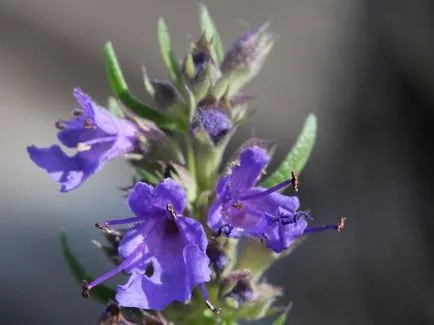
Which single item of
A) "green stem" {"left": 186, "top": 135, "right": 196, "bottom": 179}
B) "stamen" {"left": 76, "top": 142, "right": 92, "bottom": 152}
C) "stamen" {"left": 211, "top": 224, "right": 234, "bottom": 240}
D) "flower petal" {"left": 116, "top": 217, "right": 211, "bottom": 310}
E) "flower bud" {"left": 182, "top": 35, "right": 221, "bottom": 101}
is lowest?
"flower petal" {"left": 116, "top": 217, "right": 211, "bottom": 310}

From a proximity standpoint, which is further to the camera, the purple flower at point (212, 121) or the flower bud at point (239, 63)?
the flower bud at point (239, 63)

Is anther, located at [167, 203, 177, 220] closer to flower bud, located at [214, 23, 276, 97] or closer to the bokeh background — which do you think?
flower bud, located at [214, 23, 276, 97]

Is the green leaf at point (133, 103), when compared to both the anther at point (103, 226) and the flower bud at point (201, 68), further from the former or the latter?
the anther at point (103, 226)

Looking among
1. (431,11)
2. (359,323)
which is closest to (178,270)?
(359,323)

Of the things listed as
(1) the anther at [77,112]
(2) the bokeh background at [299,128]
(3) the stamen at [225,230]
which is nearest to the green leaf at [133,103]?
(1) the anther at [77,112]

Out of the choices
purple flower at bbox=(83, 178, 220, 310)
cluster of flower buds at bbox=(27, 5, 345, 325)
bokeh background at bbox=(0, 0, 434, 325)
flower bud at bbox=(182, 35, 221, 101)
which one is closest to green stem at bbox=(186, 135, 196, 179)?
cluster of flower buds at bbox=(27, 5, 345, 325)

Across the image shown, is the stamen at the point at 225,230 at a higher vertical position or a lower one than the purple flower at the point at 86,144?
lower
